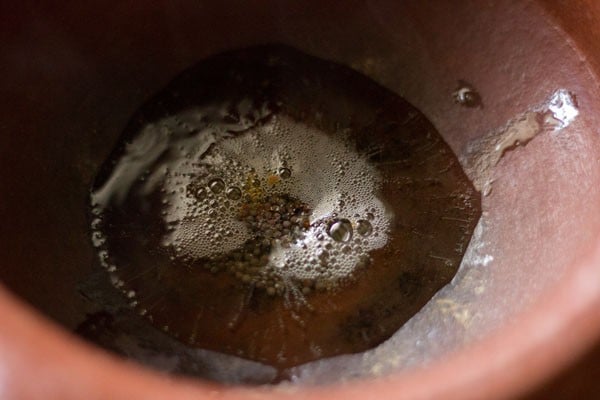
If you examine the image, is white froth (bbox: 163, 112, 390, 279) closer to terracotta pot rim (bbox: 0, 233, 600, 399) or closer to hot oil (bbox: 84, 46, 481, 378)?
hot oil (bbox: 84, 46, 481, 378)

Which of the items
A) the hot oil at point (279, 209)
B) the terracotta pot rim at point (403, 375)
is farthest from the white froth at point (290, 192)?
the terracotta pot rim at point (403, 375)

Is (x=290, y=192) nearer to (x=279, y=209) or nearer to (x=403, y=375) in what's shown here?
(x=279, y=209)

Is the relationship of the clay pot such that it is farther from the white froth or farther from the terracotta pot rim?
the white froth

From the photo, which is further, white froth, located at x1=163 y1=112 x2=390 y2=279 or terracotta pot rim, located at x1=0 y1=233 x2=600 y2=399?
white froth, located at x1=163 y1=112 x2=390 y2=279

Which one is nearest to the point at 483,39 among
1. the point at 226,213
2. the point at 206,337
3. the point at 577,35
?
the point at 577,35

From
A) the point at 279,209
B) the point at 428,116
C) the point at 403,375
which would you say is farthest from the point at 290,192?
the point at 403,375

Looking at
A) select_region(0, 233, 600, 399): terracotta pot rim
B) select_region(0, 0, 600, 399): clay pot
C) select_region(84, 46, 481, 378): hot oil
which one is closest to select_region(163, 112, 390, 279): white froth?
select_region(84, 46, 481, 378): hot oil

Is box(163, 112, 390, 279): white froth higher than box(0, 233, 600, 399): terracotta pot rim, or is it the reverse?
box(163, 112, 390, 279): white froth
